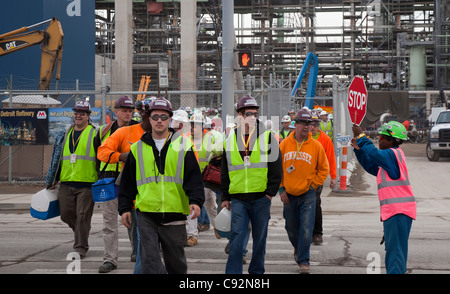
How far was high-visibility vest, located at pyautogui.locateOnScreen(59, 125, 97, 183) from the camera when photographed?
27.8 feet

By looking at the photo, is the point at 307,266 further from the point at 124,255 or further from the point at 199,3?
the point at 199,3

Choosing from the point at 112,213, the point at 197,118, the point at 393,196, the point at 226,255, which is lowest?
the point at 226,255

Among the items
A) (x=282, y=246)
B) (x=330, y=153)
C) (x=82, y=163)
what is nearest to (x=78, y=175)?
(x=82, y=163)

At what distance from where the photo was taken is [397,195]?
6.12 m

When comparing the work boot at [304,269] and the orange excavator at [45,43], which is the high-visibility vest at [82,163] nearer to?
the work boot at [304,269]

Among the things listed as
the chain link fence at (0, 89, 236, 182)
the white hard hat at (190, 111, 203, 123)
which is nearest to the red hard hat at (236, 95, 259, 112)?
the white hard hat at (190, 111, 203, 123)

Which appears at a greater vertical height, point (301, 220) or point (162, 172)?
point (162, 172)

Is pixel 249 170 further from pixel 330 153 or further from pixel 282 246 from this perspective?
pixel 330 153

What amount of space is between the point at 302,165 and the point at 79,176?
2985 millimetres

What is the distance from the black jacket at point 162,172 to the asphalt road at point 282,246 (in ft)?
7.11

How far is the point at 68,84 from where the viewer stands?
126ft

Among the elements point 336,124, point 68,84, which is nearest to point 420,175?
point 336,124

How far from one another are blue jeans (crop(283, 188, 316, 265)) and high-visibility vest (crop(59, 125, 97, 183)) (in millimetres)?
2685

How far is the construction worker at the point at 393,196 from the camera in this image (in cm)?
604
